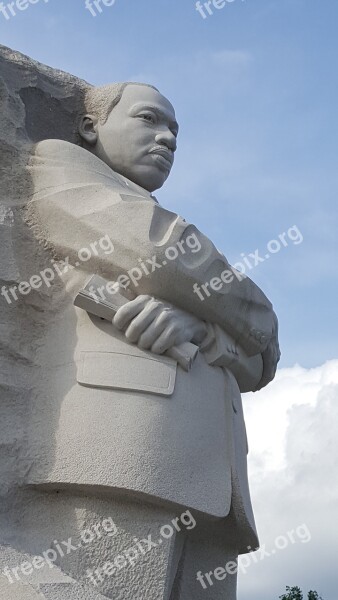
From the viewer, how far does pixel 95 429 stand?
395 cm

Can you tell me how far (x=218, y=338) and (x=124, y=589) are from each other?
131 centimetres

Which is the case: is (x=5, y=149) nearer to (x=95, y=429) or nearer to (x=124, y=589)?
(x=95, y=429)

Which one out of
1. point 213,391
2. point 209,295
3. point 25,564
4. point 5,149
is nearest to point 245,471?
point 213,391

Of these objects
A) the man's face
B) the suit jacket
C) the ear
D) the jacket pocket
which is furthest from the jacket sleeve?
the ear

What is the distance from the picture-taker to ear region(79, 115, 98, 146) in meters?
5.27

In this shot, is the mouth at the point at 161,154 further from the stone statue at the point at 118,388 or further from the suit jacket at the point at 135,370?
the suit jacket at the point at 135,370

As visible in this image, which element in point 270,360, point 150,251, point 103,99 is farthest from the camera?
point 103,99

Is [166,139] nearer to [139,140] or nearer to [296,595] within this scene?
[139,140]

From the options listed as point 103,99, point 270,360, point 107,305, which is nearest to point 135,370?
point 107,305

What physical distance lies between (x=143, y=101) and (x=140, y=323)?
1.65 meters

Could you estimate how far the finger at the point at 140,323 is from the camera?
414 centimetres

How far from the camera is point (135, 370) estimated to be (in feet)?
13.4

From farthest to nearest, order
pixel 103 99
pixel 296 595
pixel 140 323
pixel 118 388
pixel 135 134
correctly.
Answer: pixel 296 595
pixel 103 99
pixel 135 134
pixel 140 323
pixel 118 388

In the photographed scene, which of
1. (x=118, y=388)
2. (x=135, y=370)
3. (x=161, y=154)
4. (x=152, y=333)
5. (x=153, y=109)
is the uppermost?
(x=153, y=109)
